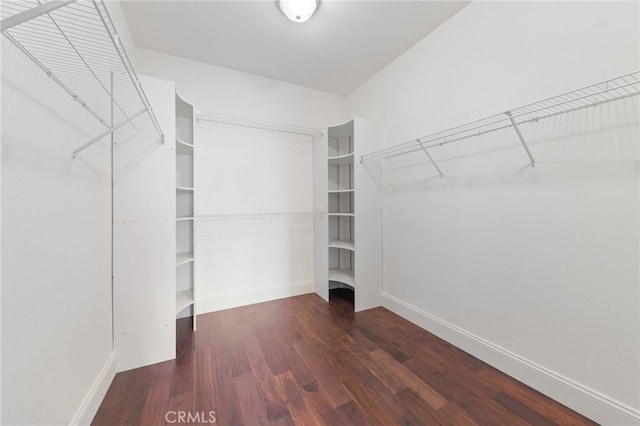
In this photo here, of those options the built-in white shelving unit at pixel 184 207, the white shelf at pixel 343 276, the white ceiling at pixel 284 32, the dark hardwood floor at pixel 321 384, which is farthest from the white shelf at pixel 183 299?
the white ceiling at pixel 284 32

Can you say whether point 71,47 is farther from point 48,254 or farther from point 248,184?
point 248,184

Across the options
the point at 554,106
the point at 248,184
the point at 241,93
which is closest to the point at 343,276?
the point at 248,184

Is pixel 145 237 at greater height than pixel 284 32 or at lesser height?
lesser

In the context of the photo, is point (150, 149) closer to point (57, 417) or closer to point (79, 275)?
point (79, 275)

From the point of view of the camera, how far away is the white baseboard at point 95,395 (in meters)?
1.17

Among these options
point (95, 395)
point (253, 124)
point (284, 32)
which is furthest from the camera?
point (253, 124)

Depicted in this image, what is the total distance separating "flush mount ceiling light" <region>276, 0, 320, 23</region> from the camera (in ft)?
5.59

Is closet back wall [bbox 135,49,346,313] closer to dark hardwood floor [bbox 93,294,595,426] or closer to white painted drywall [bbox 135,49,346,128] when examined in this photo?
white painted drywall [bbox 135,49,346,128]

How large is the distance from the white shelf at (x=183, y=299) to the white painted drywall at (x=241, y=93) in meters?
1.86

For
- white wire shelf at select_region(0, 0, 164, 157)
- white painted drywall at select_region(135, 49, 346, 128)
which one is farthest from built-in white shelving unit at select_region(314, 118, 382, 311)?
white wire shelf at select_region(0, 0, 164, 157)

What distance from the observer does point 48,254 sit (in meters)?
0.99

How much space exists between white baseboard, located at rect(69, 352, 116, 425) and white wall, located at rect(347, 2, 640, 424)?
2.35 meters

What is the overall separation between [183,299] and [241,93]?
2211mm

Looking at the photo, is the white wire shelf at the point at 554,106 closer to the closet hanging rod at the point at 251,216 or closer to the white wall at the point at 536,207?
the white wall at the point at 536,207
